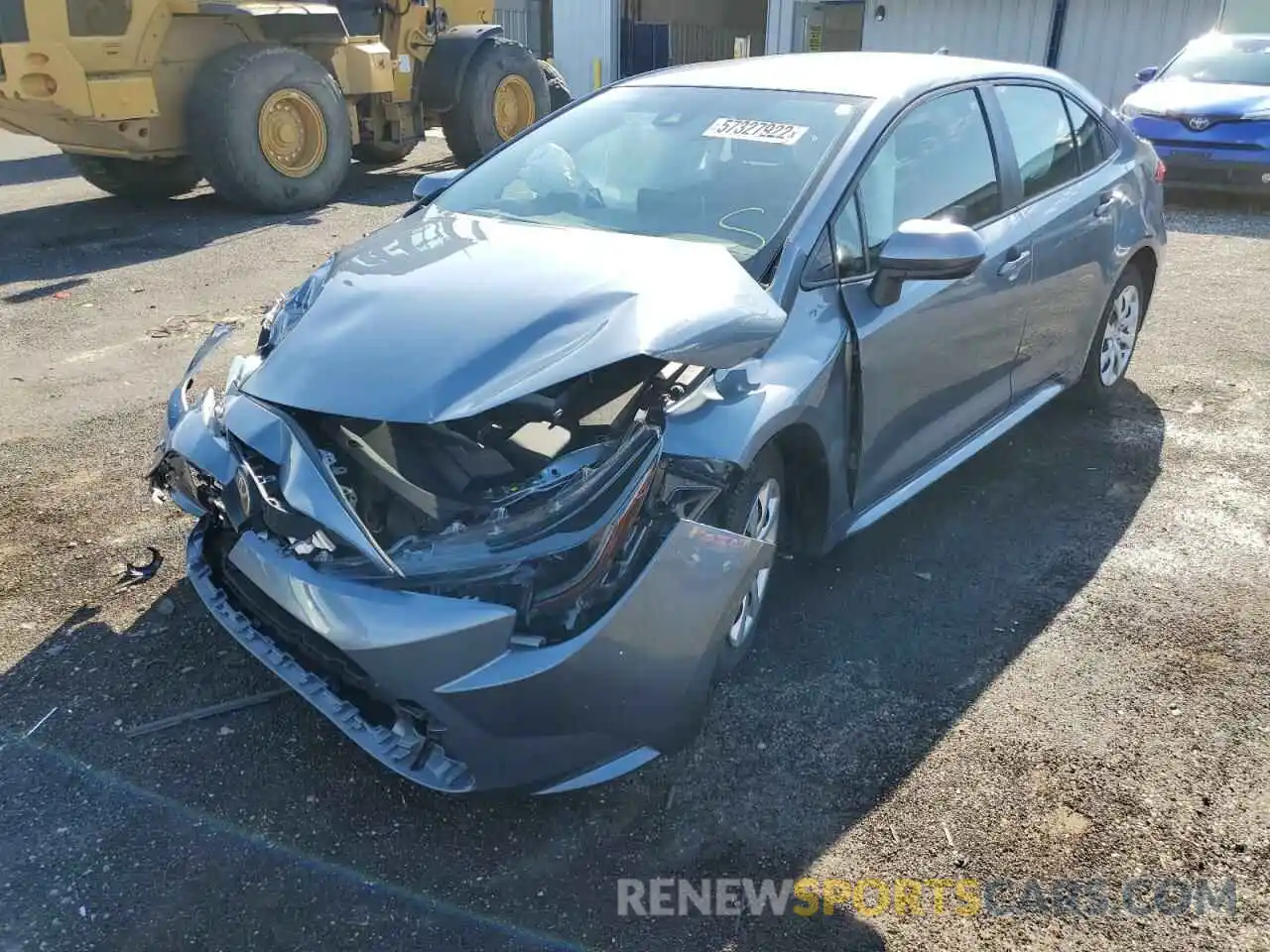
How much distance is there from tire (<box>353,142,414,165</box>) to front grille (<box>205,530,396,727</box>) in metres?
9.13

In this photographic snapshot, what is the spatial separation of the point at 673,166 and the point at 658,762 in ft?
6.34

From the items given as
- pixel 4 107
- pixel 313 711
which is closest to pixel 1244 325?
pixel 313 711

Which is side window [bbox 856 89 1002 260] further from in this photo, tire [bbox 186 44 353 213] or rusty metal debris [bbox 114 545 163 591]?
tire [bbox 186 44 353 213]

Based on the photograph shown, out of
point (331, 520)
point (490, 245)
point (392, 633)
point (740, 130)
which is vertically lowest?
point (392, 633)

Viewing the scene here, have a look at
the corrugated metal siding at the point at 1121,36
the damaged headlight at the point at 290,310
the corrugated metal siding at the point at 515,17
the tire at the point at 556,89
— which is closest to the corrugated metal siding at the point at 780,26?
the corrugated metal siding at the point at 1121,36

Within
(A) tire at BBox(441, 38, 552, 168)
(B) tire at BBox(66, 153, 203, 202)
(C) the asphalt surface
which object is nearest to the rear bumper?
(C) the asphalt surface

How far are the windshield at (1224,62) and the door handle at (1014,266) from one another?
28.3ft

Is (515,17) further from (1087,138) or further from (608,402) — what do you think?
(608,402)

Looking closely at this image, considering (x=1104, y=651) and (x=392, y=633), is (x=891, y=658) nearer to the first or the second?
(x=1104, y=651)

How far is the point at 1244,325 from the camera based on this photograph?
6781mm

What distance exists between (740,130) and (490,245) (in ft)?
3.11

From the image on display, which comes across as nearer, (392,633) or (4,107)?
(392,633)

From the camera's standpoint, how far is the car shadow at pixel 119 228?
7.93 meters

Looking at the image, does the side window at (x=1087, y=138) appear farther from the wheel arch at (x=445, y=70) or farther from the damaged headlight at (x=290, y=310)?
the wheel arch at (x=445, y=70)
